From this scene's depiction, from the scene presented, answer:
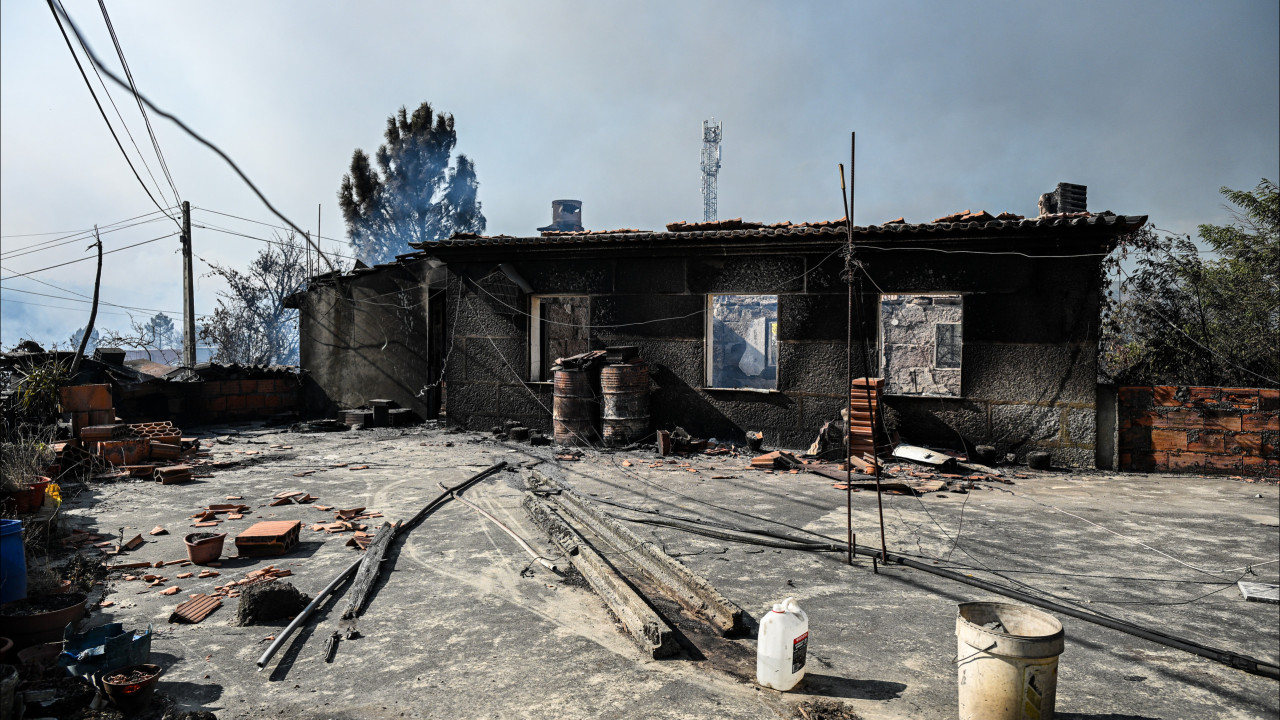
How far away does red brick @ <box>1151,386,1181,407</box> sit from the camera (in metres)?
8.84

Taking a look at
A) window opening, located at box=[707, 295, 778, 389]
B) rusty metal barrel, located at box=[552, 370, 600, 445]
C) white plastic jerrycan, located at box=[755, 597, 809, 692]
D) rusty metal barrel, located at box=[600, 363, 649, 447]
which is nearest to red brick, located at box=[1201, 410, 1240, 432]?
rusty metal barrel, located at box=[600, 363, 649, 447]

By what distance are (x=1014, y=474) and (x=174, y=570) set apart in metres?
9.33

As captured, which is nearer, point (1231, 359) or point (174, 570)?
point (174, 570)

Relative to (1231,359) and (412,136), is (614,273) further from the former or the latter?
(412,136)

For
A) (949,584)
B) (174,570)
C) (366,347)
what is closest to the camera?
(949,584)

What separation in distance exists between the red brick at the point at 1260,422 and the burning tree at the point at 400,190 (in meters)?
31.2

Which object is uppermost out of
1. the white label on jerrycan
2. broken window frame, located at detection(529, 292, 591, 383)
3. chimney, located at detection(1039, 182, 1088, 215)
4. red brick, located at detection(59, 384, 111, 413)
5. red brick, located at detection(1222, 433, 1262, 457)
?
chimney, located at detection(1039, 182, 1088, 215)

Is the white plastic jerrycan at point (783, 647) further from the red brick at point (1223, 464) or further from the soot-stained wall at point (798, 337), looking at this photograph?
the red brick at point (1223, 464)

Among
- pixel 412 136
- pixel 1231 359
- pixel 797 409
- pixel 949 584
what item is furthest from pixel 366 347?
pixel 412 136

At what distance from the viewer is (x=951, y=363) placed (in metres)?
20.0

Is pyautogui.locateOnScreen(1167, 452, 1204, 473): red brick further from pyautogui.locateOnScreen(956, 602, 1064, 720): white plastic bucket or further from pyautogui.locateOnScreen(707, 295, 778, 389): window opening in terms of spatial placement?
pyautogui.locateOnScreen(707, 295, 778, 389): window opening

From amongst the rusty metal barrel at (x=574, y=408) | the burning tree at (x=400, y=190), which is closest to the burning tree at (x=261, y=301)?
the burning tree at (x=400, y=190)

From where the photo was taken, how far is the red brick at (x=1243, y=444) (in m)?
8.58

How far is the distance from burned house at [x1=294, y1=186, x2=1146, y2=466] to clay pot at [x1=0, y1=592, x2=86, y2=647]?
8.37m
